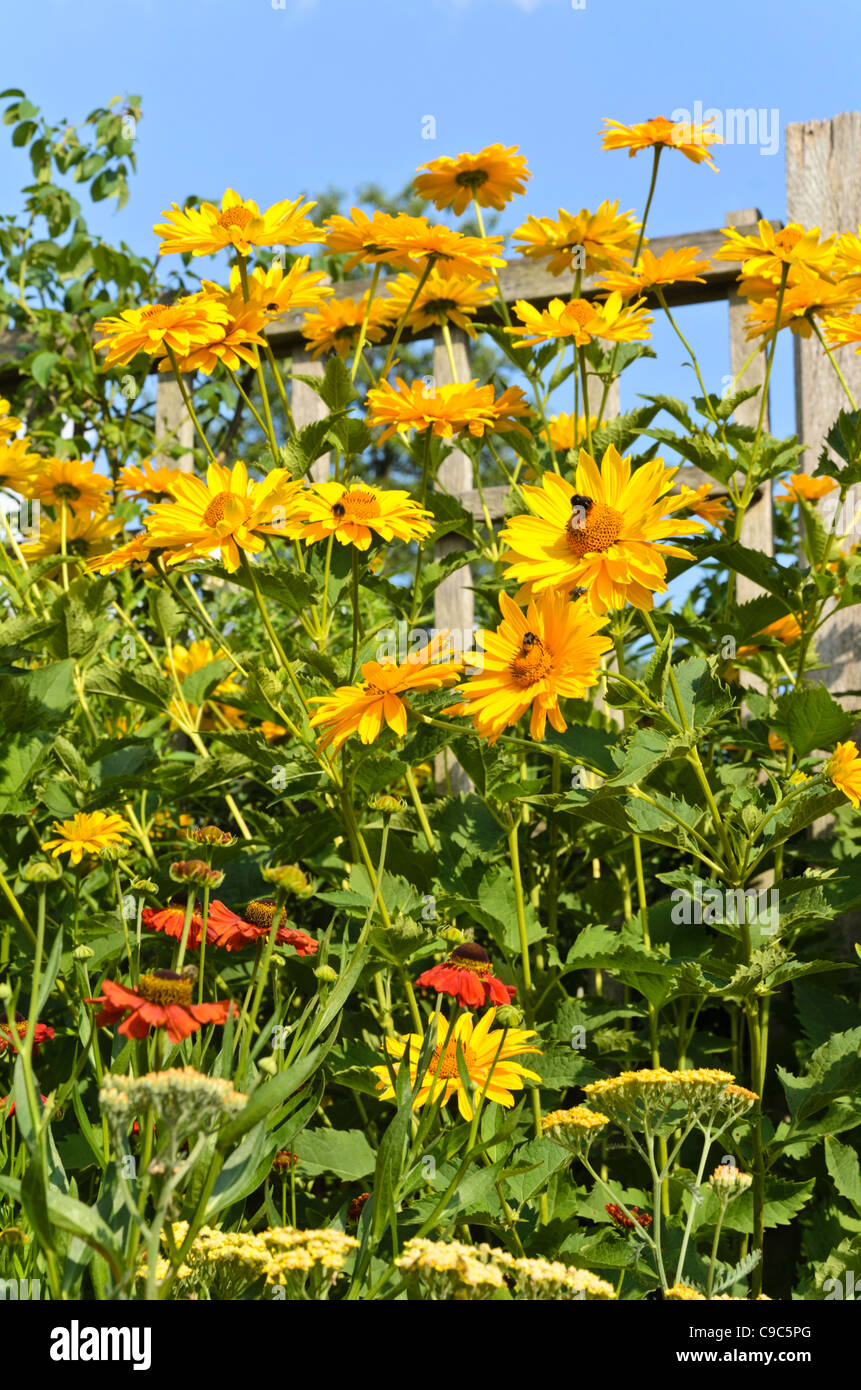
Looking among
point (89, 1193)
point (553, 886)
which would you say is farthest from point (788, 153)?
point (89, 1193)

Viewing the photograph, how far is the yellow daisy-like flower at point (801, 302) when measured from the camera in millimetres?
2318

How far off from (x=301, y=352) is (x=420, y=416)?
203cm

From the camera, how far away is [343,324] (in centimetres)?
259

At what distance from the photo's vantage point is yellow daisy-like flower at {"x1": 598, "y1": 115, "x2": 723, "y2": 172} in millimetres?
2297

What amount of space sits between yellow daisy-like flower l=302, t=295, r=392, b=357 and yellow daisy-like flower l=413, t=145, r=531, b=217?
0.79ft

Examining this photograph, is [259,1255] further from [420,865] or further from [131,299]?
[131,299]

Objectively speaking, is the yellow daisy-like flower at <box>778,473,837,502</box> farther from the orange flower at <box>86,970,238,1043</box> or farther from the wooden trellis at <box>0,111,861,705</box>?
the orange flower at <box>86,970,238,1043</box>

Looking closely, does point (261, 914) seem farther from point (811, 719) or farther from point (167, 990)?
point (811, 719)

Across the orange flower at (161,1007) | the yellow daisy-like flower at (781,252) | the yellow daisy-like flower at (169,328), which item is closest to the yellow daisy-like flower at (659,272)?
the yellow daisy-like flower at (781,252)

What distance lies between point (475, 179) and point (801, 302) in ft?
2.21

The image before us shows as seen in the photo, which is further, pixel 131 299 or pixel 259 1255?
pixel 131 299

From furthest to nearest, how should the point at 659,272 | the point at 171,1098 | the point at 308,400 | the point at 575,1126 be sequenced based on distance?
the point at 308,400 < the point at 659,272 < the point at 575,1126 < the point at 171,1098

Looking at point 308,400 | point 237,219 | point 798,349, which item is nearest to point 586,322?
point 237,219
